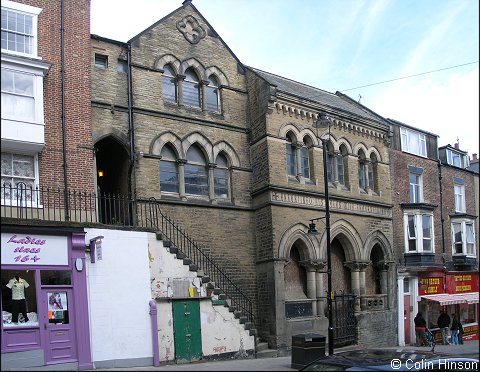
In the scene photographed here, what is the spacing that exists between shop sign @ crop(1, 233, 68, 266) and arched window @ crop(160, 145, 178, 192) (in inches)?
208

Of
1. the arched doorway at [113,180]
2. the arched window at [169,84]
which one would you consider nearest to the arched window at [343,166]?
the arched window at [169,84]

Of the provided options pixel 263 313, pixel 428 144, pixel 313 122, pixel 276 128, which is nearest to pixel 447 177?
pixel 428 144

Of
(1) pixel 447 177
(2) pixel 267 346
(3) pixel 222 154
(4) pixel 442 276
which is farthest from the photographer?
(1) pixel 447 177

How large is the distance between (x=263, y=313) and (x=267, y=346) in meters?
1.26

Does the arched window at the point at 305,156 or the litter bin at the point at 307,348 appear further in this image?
the arched window at the point at 305,156

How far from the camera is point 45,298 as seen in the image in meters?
14.5

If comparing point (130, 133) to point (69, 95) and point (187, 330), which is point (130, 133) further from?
point (187, 330)

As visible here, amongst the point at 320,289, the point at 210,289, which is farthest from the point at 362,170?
the point at 210,289

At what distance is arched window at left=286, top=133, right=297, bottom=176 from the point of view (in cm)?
2216

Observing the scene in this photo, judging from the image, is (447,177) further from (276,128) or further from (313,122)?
(276,128)

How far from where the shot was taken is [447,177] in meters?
30.3

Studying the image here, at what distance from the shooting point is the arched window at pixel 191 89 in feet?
68.6

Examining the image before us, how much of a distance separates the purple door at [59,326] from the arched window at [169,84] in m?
8.33

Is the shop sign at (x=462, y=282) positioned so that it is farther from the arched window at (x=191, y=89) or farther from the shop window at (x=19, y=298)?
the shop window at (x=19, y=298)
